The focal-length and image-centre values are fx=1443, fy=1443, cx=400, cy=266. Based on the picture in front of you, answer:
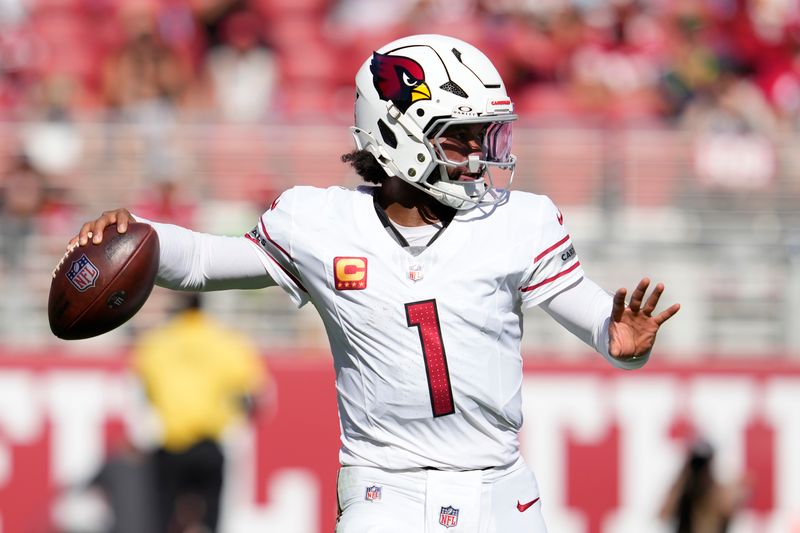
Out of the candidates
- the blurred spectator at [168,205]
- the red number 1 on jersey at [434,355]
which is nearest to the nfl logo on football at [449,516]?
the red number 1 on jersey at [434,355]

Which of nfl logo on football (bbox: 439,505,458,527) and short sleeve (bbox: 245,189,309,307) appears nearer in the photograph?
nfl logo on football (bbox: 439,505,458,527)

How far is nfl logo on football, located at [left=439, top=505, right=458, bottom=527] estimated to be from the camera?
366cm

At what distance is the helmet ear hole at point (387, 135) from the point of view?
155 inches

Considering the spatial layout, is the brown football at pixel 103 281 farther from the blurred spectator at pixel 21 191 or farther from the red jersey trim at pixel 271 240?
the blurred spectator at pixel 21 191

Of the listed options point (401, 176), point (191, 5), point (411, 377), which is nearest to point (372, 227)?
point (401, 176)

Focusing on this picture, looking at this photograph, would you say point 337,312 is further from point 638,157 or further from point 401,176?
point 638,157

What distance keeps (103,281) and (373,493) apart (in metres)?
0.90

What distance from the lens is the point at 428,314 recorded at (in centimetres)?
372

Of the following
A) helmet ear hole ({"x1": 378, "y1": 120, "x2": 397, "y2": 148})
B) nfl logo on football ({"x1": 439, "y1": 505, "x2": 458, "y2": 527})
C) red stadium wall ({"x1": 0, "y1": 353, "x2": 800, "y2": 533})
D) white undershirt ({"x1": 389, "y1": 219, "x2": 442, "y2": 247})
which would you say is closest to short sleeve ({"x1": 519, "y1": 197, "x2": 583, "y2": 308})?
white undershirt ({"x1": 389, "y1": 219, "x2": 442, "y2": 247})

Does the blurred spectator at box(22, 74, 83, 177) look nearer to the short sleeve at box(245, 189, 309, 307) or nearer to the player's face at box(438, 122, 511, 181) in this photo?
the short sleeve at box(245, 189, 309, 307)

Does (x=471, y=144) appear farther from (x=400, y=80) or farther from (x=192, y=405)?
(x=192, y=405)

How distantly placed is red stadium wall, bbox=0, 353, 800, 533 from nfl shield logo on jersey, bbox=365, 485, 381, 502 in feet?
15.8

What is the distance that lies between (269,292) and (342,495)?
489 centimetres

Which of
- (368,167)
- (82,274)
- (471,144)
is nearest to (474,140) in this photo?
(471,144)
